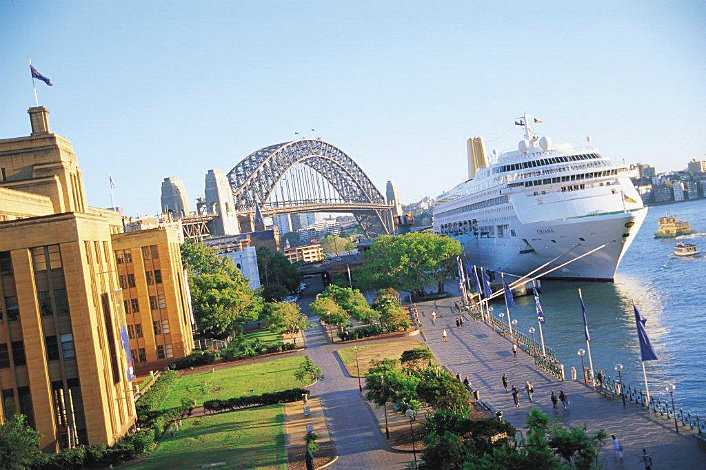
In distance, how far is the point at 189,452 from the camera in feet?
105

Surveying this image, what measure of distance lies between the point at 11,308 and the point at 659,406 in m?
29.7

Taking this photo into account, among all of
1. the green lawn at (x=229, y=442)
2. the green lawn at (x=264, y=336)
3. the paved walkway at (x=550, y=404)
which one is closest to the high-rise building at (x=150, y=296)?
the green lawn at (x=264, y=336)

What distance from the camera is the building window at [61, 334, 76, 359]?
110 ft

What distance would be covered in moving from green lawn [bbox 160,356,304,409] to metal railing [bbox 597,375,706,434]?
18.9 metres

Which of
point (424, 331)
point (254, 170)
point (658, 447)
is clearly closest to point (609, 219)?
point (424, 331)

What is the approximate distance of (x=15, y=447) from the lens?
27531mm

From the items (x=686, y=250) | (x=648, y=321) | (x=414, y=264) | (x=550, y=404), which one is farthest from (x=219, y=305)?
(x=686, y=250)

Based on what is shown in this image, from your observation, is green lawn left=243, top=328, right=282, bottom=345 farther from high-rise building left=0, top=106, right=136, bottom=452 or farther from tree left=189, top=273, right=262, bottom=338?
high-rise building left=0, top=106, right=136, bottom=452

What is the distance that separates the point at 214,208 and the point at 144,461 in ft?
336

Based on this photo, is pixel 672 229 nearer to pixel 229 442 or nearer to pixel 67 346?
pixel 229 442

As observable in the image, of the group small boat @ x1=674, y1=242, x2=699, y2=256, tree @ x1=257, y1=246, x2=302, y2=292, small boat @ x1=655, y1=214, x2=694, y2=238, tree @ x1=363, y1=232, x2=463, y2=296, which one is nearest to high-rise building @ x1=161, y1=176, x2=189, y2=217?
tree @ x1=257, y1=246, x2=302, y2=292

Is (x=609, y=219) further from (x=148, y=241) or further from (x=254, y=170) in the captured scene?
(x=254, y=170)

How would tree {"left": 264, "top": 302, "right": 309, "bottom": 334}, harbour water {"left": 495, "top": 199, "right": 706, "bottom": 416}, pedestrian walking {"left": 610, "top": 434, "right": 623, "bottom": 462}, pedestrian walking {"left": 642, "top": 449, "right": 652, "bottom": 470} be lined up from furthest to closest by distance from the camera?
1. tree {"left": 264, "top": 302, "right": 309, "bottom": 334}
2. harbour water {"left": 495, "top": 199, "right": 706, "bottom": 416}
3. pedestrian walking {"left": 610, "top": 434, "right": 623, "bottom": 462}
4. pedestrian walking {"left": 642, "top": 449, "right": 652, "bottom": 470}

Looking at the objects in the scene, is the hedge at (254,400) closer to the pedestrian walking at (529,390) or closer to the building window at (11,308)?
the building window at (11,308)
